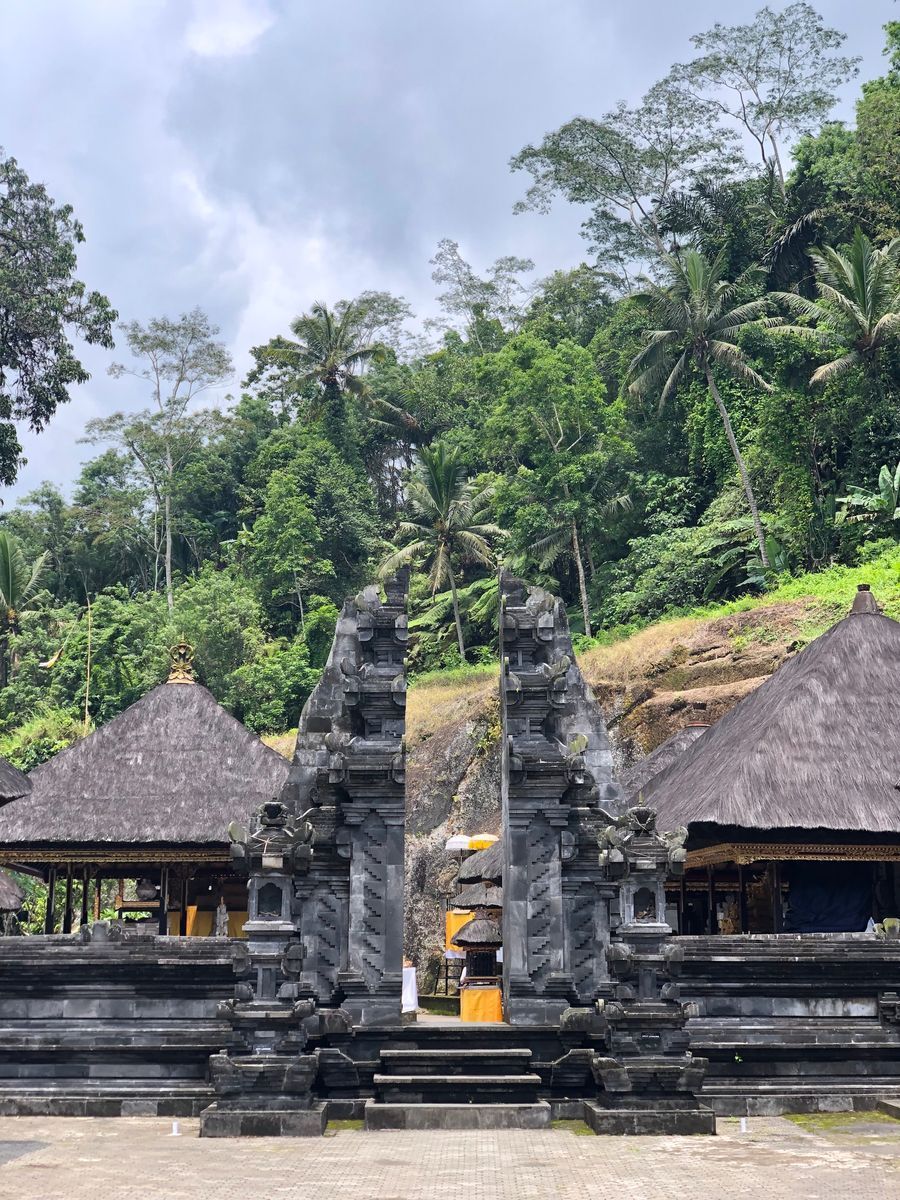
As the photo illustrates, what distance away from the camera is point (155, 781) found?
2261cm

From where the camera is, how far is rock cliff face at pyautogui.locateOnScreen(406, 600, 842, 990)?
3416 cm

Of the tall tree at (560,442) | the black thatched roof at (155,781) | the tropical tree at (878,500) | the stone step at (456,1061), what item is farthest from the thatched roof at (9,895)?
the tropical tree at (878,500)

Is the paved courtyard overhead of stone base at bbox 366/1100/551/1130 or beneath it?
beneath

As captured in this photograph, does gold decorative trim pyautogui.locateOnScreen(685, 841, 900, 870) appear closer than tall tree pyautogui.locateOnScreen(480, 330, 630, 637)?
Yes

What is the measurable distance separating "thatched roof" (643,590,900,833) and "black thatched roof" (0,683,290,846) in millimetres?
7289

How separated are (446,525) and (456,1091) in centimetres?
3910

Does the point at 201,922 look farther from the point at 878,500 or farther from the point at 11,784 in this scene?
the point at 878,500

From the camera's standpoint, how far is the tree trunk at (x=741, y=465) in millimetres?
41781

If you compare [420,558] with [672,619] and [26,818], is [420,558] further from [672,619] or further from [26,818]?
[26,818]

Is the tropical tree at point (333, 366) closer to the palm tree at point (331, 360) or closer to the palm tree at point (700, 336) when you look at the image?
the palm tree at point (331, 360)

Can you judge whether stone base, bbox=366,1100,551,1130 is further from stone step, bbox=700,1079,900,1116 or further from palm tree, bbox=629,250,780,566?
palm tree, bbox=629,250,780,566

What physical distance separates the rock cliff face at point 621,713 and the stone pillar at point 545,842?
19.9m

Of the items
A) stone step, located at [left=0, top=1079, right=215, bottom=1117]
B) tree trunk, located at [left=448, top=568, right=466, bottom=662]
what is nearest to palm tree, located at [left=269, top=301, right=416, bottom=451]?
tree trunk, located at [left=448, top=568, right=466, bottom=662]

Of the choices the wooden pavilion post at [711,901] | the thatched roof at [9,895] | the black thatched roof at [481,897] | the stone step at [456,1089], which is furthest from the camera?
the thatched roof at [9,895]
